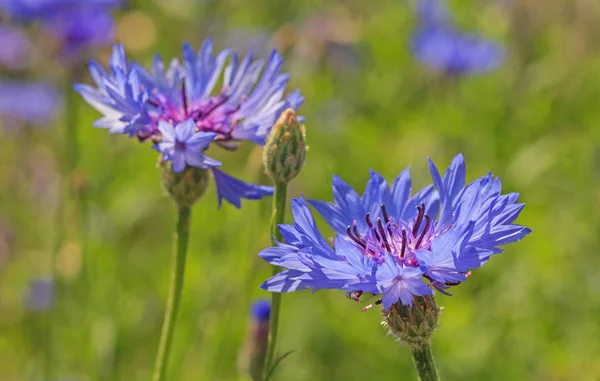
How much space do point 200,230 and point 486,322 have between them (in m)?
1.20

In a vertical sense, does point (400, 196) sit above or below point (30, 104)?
below

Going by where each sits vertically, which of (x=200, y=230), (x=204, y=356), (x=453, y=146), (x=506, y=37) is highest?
(x=506, y=37)

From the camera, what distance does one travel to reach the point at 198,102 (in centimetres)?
157

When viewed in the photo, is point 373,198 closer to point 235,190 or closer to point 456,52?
point 235,190

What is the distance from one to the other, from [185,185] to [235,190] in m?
0.10

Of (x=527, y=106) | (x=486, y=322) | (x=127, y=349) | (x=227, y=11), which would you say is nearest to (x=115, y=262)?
(x=127, y=349)

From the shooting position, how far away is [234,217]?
3168 mm

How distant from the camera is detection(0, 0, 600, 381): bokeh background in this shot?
253cm

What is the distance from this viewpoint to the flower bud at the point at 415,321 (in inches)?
43.5

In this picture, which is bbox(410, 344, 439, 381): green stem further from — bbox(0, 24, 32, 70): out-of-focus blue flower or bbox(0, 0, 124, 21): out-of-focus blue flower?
bbox(0, 24, 32, 70): out-of-focus blue flower

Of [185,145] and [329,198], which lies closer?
[185,145]

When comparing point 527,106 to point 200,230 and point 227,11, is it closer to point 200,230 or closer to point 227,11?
point 200,230

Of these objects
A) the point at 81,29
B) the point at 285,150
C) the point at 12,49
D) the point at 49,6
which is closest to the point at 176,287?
the point at 285,150

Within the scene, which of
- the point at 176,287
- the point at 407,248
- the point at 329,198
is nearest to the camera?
the point at 407,248
